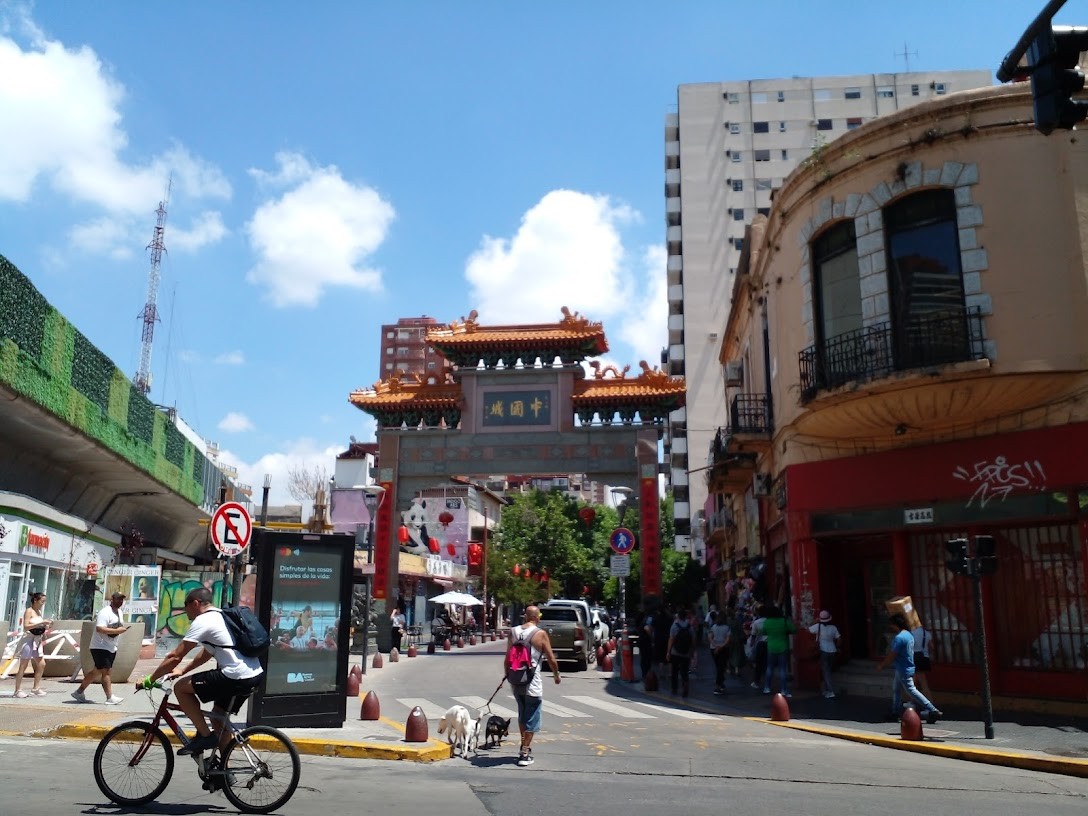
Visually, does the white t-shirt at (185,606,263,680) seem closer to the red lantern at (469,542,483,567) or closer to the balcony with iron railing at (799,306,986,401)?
the balcony with iron railing at (799,306,986,401)

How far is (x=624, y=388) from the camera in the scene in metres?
33.9

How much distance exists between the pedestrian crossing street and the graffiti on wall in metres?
5.80

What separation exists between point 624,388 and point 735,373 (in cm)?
736

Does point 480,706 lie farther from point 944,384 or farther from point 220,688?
point 944,384

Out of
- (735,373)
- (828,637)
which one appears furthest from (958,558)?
(735,373)

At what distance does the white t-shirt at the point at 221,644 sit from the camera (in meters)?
7.43

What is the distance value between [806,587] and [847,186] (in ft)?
25.9

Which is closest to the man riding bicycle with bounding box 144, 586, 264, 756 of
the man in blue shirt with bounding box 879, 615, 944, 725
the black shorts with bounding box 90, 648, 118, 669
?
the black shorts with bounding box 90, 648, 118, 669

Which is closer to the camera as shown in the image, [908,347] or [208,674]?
[208,674]

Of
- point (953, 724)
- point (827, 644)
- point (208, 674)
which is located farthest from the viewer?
point (827, 644)

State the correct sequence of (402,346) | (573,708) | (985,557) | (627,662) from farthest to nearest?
(402,346)
(627,662)
(573,708)
(985,557)

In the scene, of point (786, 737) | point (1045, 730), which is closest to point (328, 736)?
point (786, 737)

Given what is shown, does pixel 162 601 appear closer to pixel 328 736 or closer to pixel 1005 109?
pixel 328 736

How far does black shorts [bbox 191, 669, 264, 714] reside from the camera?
732 cm
